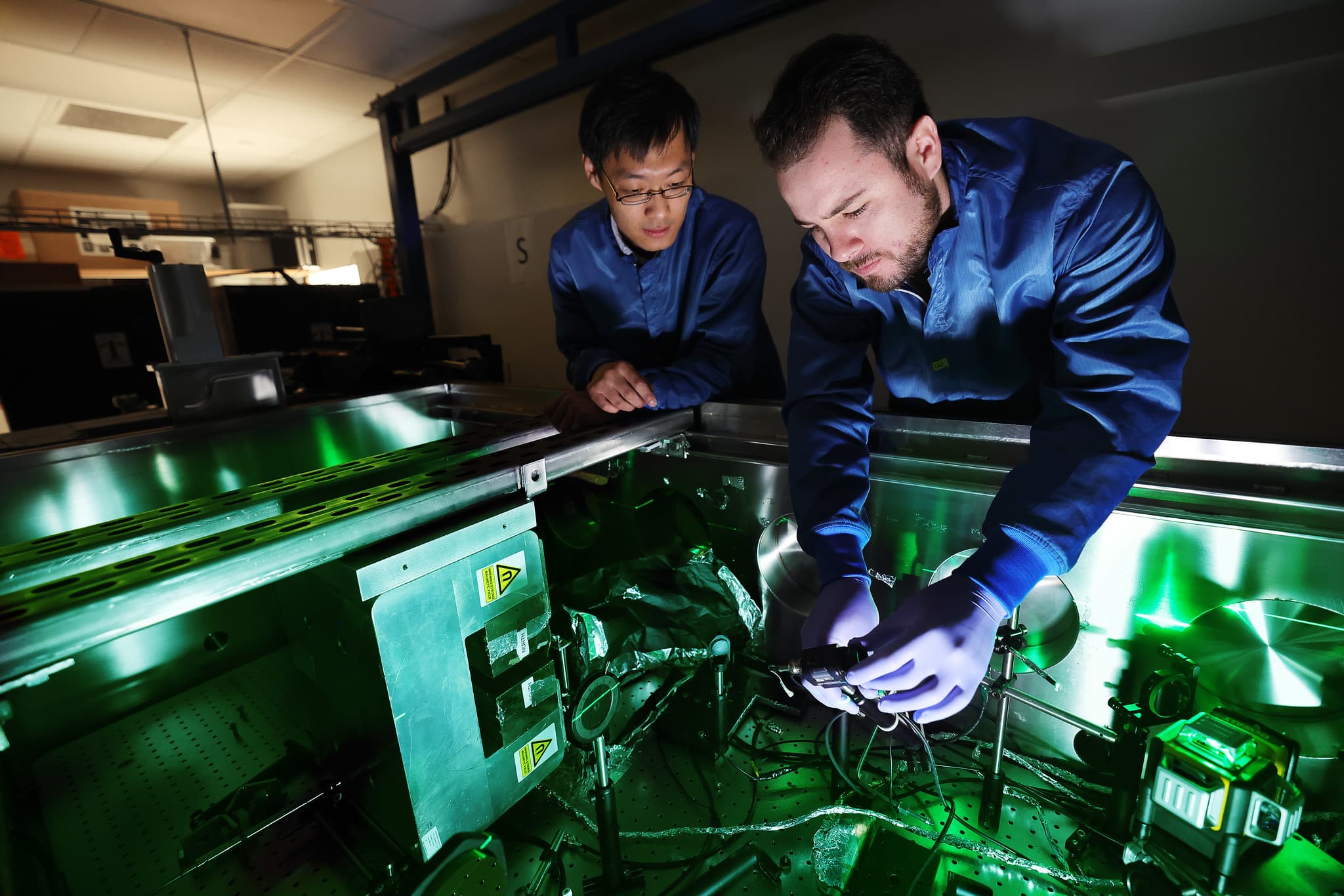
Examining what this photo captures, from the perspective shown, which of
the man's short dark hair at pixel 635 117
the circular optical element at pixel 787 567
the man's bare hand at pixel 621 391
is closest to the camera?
the circular optical element at pixel 787 567

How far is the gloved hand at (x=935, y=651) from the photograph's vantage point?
541 millimetres

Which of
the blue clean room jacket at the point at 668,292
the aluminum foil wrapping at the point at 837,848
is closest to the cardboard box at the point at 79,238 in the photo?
the blue clean room jacket at the point at 668,292

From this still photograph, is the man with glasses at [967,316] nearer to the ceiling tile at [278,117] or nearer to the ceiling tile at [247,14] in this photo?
the ceiling tile at [247,14]

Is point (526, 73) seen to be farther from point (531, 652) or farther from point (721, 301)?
point (531, 652)

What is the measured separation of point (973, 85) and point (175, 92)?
3687mm

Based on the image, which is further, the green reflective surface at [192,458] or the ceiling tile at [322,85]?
the ceiling tile at [322,85]

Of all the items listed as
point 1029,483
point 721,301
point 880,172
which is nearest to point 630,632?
point 1029,483

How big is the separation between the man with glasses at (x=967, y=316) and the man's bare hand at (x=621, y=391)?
262 millimetres

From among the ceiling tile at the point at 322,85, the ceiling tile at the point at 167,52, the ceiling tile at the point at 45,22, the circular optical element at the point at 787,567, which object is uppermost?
the ceiling tile at the point at 322,85

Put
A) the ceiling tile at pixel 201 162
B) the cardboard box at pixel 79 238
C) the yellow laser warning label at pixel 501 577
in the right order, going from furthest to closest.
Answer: the ceiling tile at pixel 201 162
the cardboard box at pixel 79 238
the yellow laser warning label at pixel 501 577

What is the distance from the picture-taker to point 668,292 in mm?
1347

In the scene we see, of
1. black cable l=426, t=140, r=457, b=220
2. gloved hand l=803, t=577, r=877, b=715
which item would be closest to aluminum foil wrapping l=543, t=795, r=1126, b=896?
gloved hand l=803, t=577, r=877, b=715

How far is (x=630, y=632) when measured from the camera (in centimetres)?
66

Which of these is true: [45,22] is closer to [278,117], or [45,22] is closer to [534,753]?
[278,117]
